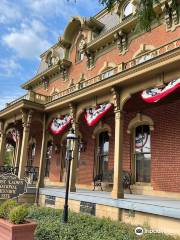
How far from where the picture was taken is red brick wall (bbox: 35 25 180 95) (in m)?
12.1

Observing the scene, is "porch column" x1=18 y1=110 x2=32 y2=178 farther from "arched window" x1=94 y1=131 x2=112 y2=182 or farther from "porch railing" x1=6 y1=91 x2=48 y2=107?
"arched window" x1=94 y1=131 x2=112 y2=182

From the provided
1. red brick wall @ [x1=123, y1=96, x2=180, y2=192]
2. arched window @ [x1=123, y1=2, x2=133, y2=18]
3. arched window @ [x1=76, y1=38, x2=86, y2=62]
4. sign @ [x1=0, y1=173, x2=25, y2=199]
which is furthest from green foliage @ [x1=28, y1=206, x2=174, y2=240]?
arched window @ [x1=76, y1=38, x2=86, y2=62]

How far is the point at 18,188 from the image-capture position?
27.7ft

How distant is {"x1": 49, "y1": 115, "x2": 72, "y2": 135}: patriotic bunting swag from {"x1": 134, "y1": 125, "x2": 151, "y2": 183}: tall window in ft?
10.7

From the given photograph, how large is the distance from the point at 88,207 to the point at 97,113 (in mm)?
3626

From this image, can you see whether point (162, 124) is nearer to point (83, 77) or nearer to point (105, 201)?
point (105, 201)

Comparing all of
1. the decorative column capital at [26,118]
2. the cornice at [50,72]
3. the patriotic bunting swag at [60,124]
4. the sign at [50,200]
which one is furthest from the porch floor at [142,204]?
the cornice at [50,72]

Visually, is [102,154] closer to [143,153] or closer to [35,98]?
[143,153]

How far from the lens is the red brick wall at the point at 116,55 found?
1214 centimetres

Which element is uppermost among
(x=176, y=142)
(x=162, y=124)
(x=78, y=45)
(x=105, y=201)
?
(x=78, y=45)

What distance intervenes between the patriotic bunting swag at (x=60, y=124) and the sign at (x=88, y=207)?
162 inches

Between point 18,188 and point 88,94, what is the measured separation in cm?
477

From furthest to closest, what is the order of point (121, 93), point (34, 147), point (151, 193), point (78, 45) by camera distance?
point (34, 147), point (78, 45), point (151, 193), point (121, 93)

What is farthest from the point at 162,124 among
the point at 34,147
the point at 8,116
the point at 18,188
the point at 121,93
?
the point at 34,147
